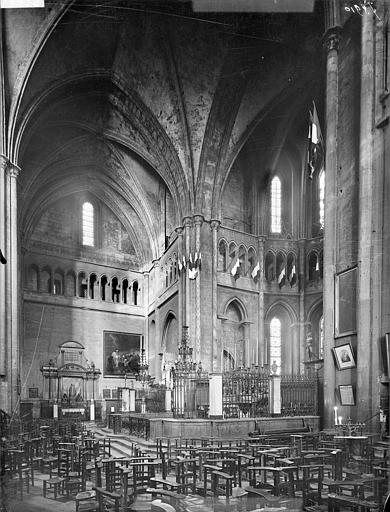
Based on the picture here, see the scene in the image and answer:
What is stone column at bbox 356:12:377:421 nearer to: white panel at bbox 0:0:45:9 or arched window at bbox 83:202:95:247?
white panel at bbox 0:0:45:9

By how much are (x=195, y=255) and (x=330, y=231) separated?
10935 millimetres

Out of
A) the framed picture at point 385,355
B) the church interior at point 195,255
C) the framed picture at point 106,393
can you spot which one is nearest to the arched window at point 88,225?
the church interior at point 195,255

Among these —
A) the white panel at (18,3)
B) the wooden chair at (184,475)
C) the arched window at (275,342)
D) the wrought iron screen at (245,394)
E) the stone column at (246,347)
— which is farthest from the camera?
the stone column at (246,347)

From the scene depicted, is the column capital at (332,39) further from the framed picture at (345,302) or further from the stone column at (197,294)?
the stone column at (197,294)

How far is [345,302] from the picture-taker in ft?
41.7

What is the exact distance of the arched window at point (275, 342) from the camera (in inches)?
940

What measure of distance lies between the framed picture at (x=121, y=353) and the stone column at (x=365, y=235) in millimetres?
19473

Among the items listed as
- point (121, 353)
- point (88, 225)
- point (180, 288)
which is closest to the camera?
point (180, 288)

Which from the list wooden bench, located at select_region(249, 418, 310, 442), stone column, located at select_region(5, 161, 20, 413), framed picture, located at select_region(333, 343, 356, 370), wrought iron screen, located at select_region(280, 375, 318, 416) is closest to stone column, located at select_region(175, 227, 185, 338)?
wrought iron screen, located at select_region(280, 375, 318, 416)

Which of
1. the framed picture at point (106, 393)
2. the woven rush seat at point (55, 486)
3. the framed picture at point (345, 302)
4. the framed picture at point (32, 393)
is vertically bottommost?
the framed picture at point (106, 393)

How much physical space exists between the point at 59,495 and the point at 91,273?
2096 centimetres

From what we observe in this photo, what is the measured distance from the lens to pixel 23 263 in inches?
1046

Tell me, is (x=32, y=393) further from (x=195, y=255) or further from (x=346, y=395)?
(x=346, y=395)

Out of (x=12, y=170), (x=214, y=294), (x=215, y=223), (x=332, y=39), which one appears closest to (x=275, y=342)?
(x=214, y=294)
